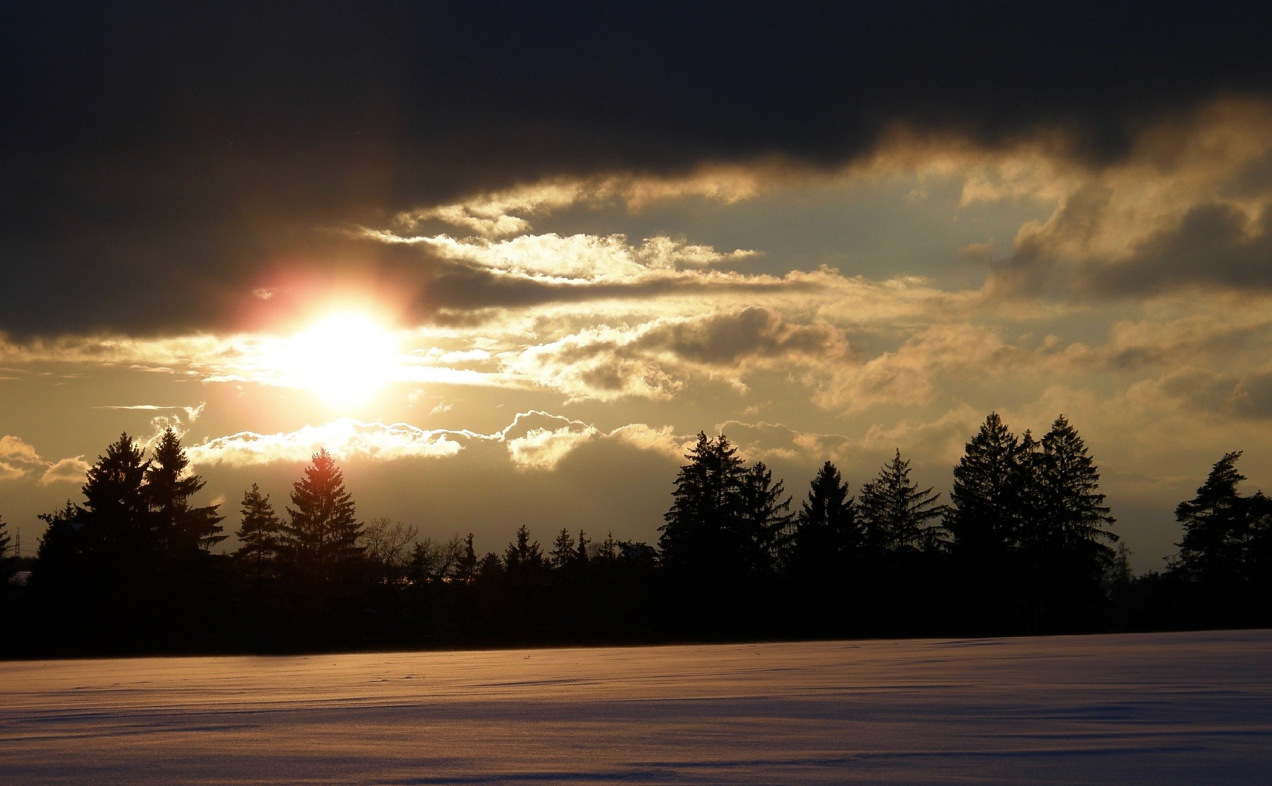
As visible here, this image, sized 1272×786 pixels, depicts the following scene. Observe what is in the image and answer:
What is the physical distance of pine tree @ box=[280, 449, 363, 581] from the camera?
189 ft

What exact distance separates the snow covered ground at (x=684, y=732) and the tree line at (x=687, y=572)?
47111 mm

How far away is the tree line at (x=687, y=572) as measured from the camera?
5375 centimetres

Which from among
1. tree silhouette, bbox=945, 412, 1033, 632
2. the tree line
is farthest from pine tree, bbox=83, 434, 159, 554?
tree silhouette, bbox=945, 412, 1033, 632

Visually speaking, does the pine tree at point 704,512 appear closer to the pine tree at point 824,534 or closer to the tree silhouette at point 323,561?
the pine tree at point 824,534

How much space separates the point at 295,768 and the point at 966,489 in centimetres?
6313

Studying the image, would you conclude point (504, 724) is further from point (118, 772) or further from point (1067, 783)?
point (1067, 783)

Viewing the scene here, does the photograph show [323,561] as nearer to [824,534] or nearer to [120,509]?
[120,509]

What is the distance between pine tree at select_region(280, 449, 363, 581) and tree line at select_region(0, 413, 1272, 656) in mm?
115

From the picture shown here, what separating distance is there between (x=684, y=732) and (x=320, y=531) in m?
57.3

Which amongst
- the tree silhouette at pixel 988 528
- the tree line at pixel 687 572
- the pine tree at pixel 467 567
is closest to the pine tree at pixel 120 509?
the tree line at pixel 687 572

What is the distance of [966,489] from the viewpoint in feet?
207

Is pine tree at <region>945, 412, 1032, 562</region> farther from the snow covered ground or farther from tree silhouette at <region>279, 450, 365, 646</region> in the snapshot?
the snow covered ground

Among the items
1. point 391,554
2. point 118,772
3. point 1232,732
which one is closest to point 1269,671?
point 1232,732

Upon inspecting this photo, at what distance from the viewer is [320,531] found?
58812 mm
